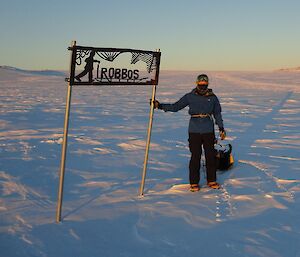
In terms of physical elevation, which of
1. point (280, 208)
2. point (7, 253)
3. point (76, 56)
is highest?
point (76, 56)

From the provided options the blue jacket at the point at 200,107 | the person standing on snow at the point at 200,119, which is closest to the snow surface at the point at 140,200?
the person standing on snow at the point at 200,119

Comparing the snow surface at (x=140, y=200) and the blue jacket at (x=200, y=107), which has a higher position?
the blue jacket at (x=200, y=107)

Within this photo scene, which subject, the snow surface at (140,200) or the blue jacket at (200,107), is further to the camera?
the blue jacket at (200,107)

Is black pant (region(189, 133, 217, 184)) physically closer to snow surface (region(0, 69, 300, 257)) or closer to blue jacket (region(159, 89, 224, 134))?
blue jacket (region(159, 89, 224, 134))

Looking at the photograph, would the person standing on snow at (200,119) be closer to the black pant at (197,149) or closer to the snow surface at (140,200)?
the black pant at (197,149)

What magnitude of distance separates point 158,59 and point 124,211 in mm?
2064

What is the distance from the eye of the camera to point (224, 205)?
4633 mm

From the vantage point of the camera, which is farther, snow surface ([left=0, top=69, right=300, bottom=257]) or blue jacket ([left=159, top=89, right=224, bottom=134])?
blue jacket ([left=159, top=89, right=224, bottom=134])

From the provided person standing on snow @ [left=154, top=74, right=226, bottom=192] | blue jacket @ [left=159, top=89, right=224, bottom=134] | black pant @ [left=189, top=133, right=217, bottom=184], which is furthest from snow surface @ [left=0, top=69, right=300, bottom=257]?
blue jacket @ [left=159, top=89, right=224, bottom=134]

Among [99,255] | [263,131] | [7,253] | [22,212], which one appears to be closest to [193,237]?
[99,255]

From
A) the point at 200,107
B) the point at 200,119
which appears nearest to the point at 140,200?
the point at 200,119

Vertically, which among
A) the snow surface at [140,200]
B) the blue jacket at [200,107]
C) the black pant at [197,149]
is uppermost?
the blue jacket at [200,107]

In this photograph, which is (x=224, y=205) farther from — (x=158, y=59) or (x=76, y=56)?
(x=76, y=56)

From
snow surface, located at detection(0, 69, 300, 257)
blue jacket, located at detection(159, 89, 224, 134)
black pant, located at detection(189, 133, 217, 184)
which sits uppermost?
blue jacket, located at detection(159, 89, 224, 134)
